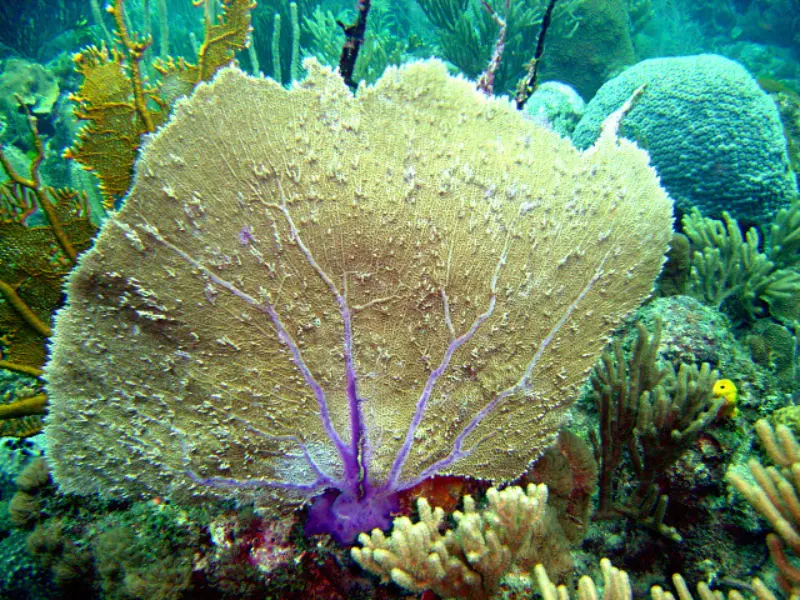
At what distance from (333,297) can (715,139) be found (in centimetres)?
A: 552

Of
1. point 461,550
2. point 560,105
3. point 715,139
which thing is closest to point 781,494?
point 461,550

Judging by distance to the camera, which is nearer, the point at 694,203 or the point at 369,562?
the point at 369,562

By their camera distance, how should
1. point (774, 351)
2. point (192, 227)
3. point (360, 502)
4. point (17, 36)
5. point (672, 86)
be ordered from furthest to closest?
point (17, 36) < point (672, 86) < point (774, 351) < point (360, 502) < point (192, 227)

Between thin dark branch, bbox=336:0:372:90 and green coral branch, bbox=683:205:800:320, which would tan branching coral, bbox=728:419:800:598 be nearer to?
green coral branch, bbox=683:205:800:320

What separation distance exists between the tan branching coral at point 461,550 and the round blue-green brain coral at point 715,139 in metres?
4.99

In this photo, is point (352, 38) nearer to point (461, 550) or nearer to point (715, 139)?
point (461, 550)

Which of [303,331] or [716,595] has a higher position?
[303,331]

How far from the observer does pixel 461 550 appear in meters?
1.75

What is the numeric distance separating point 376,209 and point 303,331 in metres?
0.67

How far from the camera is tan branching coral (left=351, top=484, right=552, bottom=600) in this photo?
1.64m

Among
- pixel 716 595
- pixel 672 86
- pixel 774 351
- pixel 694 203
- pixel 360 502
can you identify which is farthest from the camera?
pixel 672 86

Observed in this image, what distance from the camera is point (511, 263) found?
2025mm

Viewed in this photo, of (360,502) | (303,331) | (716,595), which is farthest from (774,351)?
(303,331)

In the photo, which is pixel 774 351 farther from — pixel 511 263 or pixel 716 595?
pixel 511 263
